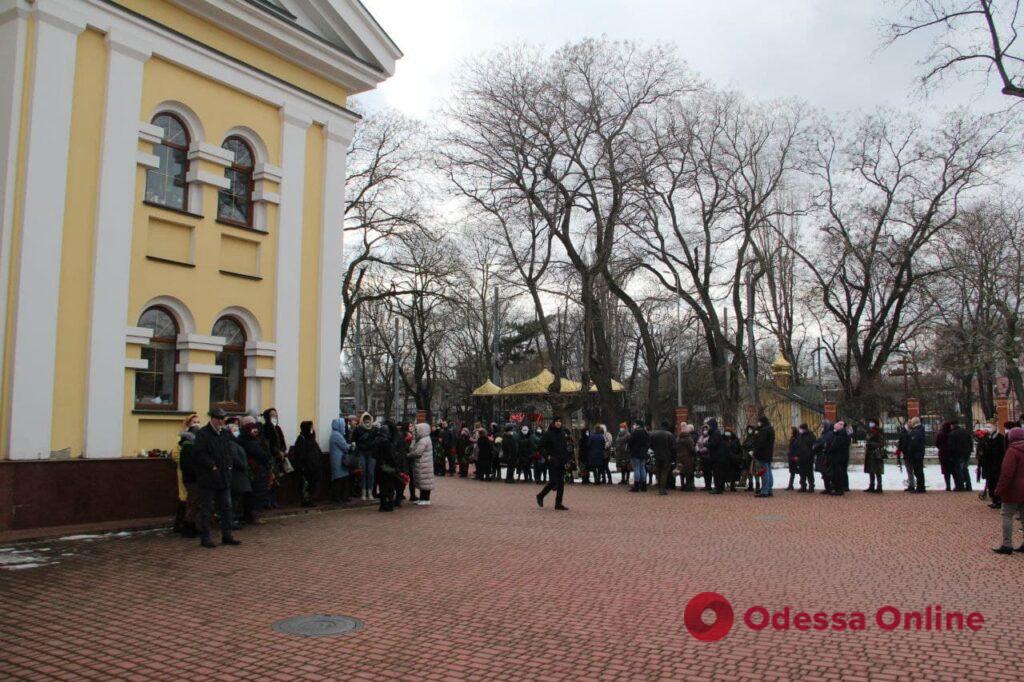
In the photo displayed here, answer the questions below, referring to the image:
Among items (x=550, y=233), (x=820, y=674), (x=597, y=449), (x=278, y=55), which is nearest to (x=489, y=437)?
(x=597, y=449)

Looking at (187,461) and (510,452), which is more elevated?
(187,461)

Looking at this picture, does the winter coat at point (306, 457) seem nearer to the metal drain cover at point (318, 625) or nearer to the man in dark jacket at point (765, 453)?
the metal drain cover at point (318, 625)

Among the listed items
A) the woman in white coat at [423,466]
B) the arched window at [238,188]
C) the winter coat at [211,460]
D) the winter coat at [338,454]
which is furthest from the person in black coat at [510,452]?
the winter coat at [211,460]

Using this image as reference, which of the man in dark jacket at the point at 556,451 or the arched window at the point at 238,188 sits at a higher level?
the arched window at the point at 238,188

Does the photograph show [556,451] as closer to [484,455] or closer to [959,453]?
[484,455]

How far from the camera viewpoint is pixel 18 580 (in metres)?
8.54

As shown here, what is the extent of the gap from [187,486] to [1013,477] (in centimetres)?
1098

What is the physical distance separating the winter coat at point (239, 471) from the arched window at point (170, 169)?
182 inches

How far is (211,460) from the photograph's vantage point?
10773mm

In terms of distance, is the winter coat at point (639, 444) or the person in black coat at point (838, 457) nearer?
the person in black coat at point (838, 457)

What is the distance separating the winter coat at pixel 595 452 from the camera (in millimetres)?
22453

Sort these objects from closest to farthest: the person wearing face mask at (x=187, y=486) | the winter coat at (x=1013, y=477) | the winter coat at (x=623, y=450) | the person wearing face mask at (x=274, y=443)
Result: the winter coat at (x=1013, y=477) < the person wearing face mask at (x=187, y=486) < the person wearing face mask at (x=274, y=443) < the winter coat at (x=623, y=450)

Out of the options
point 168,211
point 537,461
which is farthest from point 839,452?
point 168,211

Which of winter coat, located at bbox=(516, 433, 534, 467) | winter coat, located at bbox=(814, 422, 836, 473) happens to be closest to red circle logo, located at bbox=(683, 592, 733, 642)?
winter coat, located at bbox=(814, 422, 836, 473)
